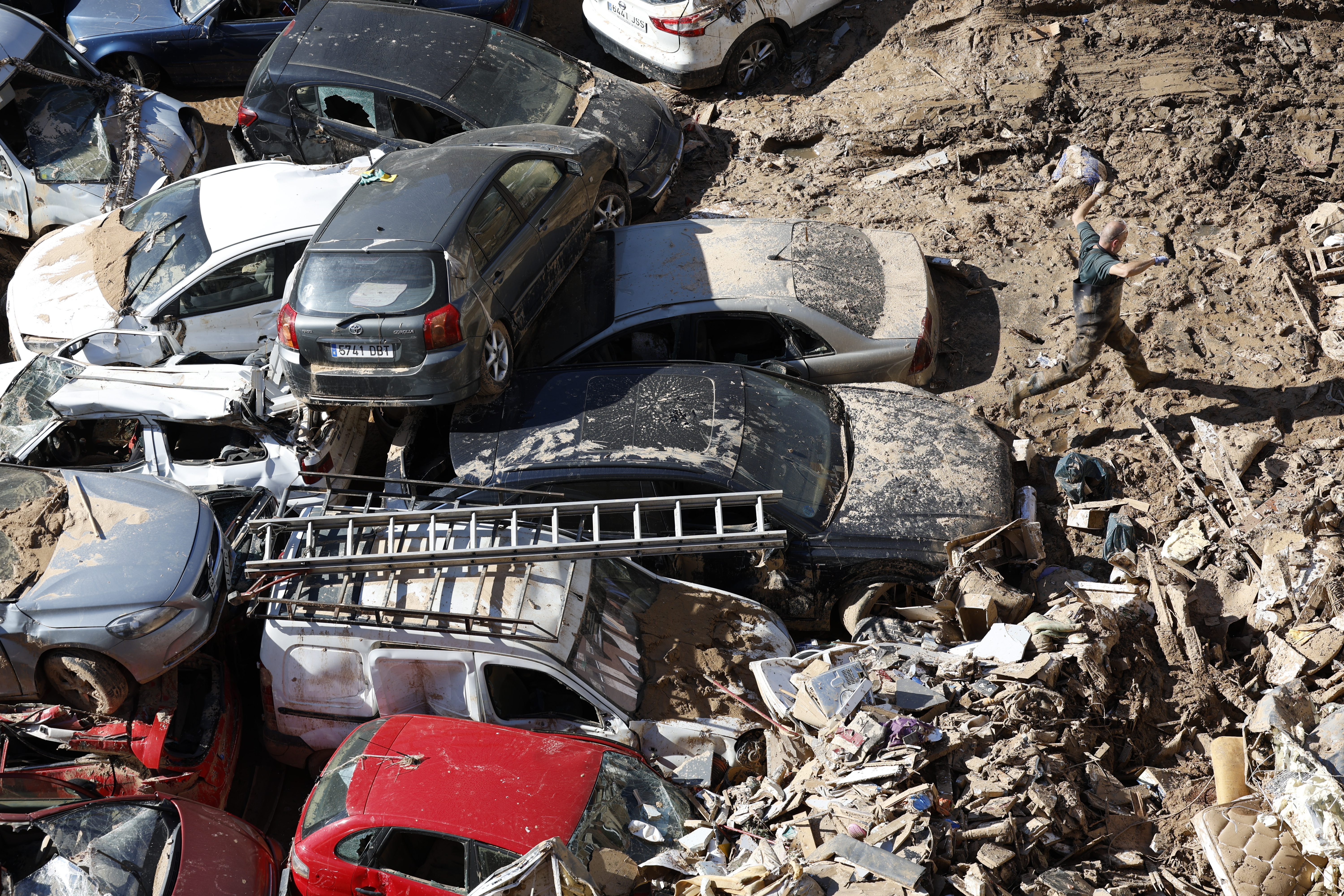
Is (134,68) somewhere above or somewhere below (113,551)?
above

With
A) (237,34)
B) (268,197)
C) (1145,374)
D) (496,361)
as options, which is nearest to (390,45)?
(268,197)

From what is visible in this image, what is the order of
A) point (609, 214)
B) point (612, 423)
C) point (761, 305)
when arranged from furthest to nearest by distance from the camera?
point (609, 214), point (761, 305), point (612, 423)

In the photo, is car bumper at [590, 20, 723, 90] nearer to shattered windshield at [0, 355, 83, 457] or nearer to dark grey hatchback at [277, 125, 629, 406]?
dark grey hatchback at [277, 125, 629, 406]

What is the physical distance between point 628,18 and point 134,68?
599cm

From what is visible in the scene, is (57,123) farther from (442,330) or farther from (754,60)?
(754,60)

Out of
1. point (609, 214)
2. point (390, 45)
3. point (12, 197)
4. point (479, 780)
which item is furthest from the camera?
point (12, 197)

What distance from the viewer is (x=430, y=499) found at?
6.09 metres

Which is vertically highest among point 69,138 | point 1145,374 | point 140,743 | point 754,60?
point 754,60

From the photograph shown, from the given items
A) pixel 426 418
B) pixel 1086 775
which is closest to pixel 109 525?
pixel 426 418

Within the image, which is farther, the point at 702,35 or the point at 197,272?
the point at 702,35

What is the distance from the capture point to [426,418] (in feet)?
22.8

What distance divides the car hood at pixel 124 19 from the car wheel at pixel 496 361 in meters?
7.50

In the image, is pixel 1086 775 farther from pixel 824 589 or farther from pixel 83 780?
pixel 83 780

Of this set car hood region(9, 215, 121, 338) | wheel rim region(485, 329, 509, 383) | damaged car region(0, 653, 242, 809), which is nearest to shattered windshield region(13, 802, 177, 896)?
damaged car region(0, 653, 242, 809)
